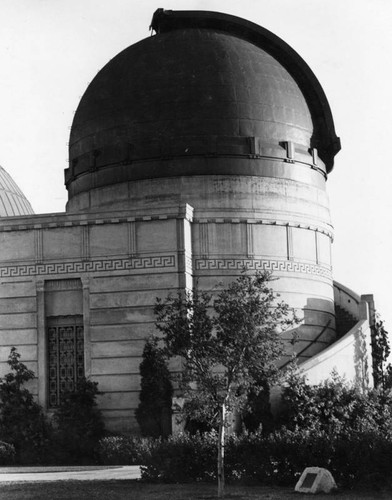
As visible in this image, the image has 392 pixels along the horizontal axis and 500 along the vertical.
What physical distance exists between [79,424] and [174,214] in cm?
776

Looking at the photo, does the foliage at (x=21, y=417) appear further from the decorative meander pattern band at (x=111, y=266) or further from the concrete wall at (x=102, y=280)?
the decorative meander pattern band at (x=111, y=266)

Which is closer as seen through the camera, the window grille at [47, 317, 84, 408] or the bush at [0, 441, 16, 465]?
the bush at [0, 441, 16, 465]

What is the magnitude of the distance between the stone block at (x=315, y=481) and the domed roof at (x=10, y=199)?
100 ft

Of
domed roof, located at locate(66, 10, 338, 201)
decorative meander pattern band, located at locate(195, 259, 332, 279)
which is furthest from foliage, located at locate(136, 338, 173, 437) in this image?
domed roof, located at locate(66, 10, 338, 201)

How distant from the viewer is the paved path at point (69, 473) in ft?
84.9

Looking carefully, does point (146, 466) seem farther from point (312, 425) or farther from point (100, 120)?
point (100, 120)

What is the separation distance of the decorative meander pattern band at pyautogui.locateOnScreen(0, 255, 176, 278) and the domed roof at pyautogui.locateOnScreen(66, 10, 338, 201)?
468 centimetres

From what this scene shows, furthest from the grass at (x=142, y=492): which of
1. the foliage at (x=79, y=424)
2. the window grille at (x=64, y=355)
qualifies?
the window grille at (x=64, y=355)

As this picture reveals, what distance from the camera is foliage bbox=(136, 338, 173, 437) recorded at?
3438 centimetres

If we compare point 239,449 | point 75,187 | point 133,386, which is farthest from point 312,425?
point 75,187

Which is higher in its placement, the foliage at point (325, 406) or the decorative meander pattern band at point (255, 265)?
the decorative meander pattern band at point (255, 265)

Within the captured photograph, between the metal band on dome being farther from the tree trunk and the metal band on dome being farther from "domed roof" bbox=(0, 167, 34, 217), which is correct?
the tree trunk

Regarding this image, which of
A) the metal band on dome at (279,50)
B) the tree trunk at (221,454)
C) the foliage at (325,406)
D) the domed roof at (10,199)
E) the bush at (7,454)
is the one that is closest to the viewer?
the tree trunk at (221,454)

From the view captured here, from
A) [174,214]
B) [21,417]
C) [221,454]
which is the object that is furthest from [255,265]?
[221,454]
